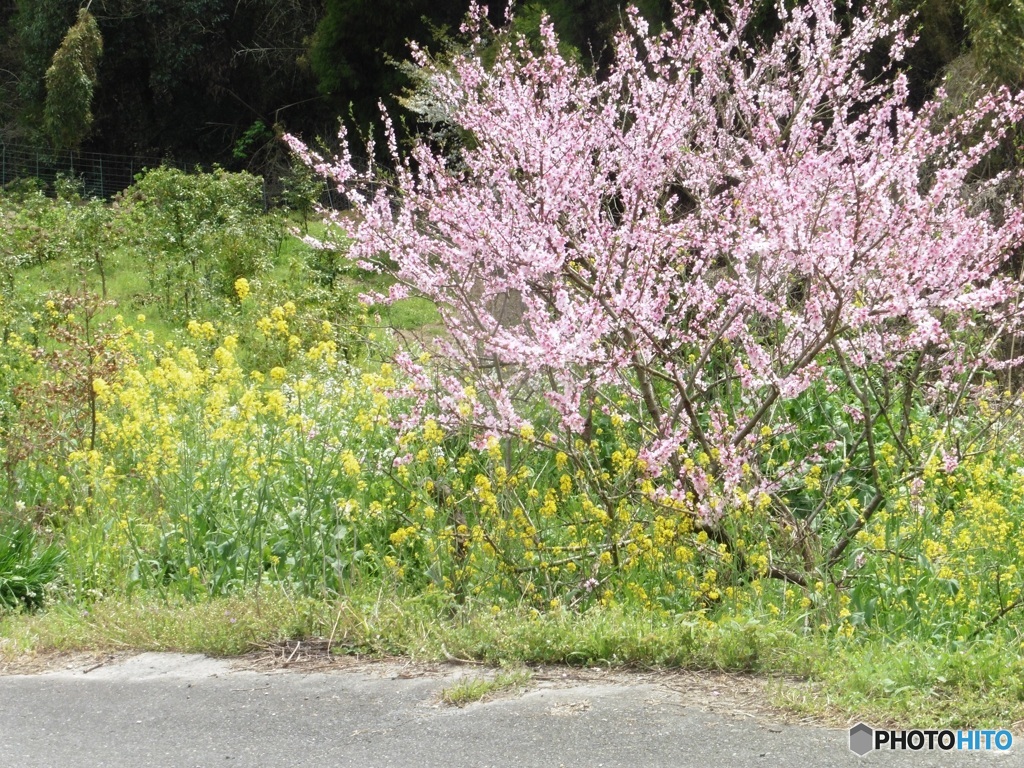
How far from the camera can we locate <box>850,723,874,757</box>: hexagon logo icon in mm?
3230

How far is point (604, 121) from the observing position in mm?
7551

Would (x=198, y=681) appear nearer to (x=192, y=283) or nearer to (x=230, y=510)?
(x=230, y=510)

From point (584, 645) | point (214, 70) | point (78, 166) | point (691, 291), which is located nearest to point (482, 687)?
point (584, 645)

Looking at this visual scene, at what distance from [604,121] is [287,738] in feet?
16.7

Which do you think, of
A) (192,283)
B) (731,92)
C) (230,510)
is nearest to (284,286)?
(192,283)

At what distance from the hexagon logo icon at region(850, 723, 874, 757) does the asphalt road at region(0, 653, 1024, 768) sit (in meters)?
0.04

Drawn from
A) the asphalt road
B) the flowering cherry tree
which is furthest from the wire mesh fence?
the asphalt road

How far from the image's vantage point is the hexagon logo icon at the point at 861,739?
3.23 m

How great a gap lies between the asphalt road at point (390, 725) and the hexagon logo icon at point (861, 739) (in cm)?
4

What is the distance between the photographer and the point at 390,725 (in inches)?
144

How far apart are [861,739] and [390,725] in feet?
4.83

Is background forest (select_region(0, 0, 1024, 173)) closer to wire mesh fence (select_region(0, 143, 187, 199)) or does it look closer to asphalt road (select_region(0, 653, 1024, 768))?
wire mesh fence (select_region(0, 143, 187, 199))

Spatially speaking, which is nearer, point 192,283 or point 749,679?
point 749,679

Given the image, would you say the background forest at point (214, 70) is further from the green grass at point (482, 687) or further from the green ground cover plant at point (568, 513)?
the green grass at point (482, 687)
